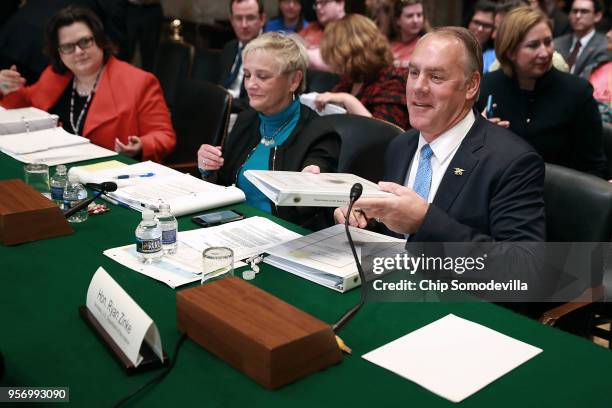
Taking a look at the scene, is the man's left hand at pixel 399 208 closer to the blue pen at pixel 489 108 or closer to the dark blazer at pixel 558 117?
the dark blazer at pixel 558 117

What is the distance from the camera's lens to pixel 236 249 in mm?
1805

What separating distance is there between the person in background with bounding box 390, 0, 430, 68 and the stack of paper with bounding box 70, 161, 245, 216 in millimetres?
2844

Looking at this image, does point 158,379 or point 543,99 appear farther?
point 543,99

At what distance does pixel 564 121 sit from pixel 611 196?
1.30 meters

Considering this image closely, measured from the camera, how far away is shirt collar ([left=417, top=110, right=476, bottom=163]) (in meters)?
2.05

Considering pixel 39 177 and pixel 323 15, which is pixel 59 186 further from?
pixel 323 15

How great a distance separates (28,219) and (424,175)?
1.20 meters

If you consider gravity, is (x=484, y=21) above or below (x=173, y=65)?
above

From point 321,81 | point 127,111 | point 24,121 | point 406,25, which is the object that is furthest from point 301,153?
point 406,25

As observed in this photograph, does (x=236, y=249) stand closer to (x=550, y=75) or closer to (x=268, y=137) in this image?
(x=268, y=137)

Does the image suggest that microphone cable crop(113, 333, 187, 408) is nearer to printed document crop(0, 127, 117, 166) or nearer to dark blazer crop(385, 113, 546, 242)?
dark blazer crop(385, 113, 546, 242)

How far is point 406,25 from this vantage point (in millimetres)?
5043

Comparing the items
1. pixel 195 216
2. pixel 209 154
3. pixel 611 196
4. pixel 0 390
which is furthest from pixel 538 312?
pixel 0 390

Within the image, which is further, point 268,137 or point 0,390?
point 268,137
